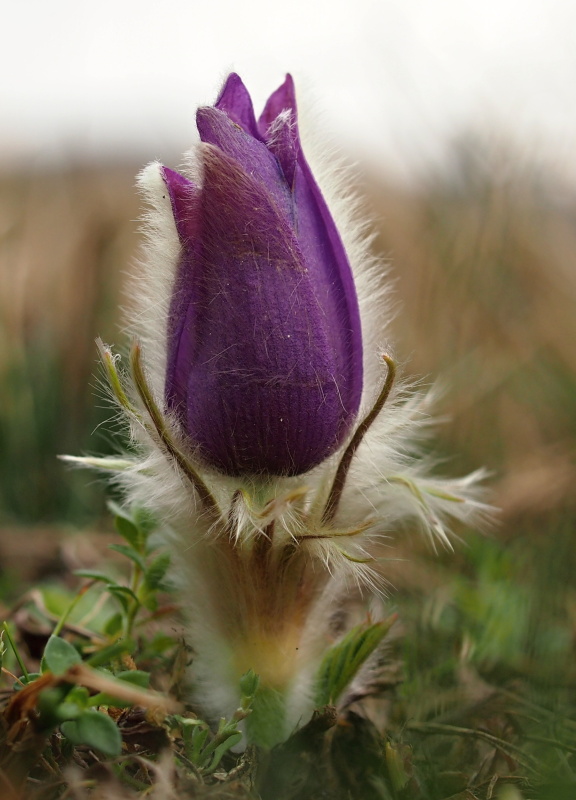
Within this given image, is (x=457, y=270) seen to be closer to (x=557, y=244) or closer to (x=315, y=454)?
(x=557, y=244)

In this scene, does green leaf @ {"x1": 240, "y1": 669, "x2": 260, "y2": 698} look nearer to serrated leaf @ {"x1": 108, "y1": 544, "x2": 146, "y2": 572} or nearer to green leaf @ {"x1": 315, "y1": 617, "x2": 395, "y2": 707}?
green leaf @ {"x1": 315, "y1": 617, "x2": 395, "y2": 707}

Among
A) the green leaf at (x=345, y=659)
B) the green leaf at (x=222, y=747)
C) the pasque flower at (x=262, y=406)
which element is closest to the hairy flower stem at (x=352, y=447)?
the pasque flower at (x=262, y=406)

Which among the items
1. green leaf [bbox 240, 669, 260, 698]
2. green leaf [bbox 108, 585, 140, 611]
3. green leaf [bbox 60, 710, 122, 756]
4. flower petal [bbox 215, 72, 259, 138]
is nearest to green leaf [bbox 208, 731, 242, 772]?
green leaf [bbox 240, 669, 260, 698]

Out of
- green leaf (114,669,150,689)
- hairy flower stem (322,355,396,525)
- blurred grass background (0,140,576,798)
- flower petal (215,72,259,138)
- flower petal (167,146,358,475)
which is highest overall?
flower petal (215,72,259,138)

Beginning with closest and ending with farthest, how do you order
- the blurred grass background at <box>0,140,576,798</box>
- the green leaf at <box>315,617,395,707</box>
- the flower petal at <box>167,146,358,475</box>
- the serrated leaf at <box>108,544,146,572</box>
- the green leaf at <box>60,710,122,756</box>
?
1. the green leaf at <box>60,710,122,756</box>
2. the flower petal at <box>167,146,358,475</box>
3. the green leaf at <box>315,617,395,707</box>
4. the serrated leaf at <box>108,544,146,572</box>
5. the blurred grass background at <box>0,140,576,798</box>

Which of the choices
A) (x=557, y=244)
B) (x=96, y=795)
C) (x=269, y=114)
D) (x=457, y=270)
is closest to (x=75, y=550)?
(x=96, y=795)

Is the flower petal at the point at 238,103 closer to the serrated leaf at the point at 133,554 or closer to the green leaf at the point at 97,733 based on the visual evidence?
the serrated leaf at the point at 133,554
